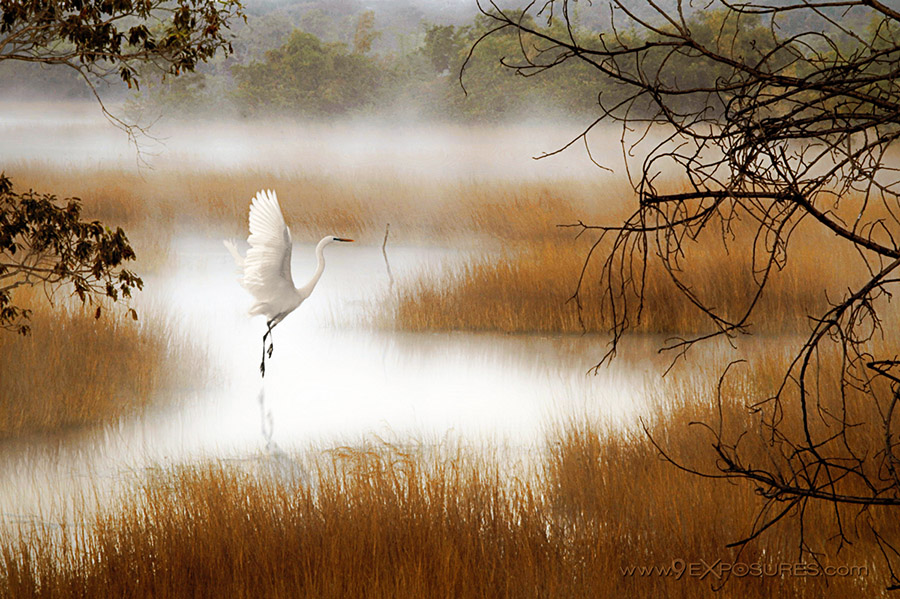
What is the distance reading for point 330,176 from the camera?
11219 millimetres

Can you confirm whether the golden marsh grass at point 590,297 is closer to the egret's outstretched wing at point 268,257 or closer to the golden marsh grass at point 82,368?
the egret's outstretched wing at point 268,257

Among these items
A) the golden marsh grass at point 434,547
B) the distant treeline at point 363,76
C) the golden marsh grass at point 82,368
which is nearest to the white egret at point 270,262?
the golden marsh grass at point 82,368

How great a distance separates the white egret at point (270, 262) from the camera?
414 cm

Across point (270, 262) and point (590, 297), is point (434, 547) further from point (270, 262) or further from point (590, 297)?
point (590, 297)

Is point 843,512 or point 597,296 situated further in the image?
point 597,296

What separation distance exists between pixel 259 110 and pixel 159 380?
9642 mm

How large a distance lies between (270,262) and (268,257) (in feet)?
0.09

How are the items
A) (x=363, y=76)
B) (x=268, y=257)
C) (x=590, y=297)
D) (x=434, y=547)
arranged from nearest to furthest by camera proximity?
(x=434, y=547) < (x=268, y=257) < (x=590, y=297) < (x=363, y=76)

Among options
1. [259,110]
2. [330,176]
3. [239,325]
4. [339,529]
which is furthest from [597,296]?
[259,110]

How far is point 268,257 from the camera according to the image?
4227 millimetres

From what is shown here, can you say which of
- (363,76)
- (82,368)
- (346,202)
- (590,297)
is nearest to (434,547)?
(82,368)

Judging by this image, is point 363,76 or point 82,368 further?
point 363,76

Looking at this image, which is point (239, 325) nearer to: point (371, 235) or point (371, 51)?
point (371, 235)

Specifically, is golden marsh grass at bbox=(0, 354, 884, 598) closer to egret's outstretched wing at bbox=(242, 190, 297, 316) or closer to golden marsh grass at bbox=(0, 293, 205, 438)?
golden marsh grass at bbox=(0, 293, 205, 438)
